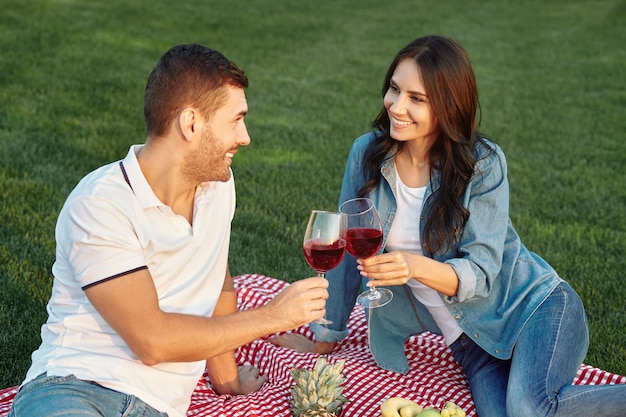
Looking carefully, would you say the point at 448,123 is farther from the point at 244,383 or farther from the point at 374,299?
the point at 244,383

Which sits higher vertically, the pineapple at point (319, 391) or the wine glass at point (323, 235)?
the wine glass at point (323, 235)

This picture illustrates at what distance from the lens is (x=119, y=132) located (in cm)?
886

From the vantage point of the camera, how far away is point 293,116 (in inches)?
407

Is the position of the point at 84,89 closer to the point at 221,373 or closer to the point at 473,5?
the point at 221,373

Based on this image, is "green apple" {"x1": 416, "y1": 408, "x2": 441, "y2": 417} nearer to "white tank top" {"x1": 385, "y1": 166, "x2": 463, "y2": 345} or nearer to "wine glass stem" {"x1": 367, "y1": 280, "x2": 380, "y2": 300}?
"wine glass stem" {"x1": 367, "y1": 280, "x2": 380, "y2": 300}

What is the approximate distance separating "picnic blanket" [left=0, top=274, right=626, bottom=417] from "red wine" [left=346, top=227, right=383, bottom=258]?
98 centimetres

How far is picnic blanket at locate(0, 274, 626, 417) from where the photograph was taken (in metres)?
4.16

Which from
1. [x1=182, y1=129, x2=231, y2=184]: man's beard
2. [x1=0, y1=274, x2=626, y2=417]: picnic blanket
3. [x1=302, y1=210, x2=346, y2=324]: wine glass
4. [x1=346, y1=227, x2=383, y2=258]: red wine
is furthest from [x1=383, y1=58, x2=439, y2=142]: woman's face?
[x1=0, y1=274, x2=626, y2=417]: picnic blanket

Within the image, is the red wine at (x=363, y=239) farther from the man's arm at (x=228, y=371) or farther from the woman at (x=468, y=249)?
the man's arm at (x=228, y=371)

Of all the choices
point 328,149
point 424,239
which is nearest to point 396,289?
point 424,239

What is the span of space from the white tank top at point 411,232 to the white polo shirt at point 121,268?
1.05m

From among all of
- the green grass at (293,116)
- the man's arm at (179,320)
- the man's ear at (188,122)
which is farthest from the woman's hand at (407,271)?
the green grass at (293,116)

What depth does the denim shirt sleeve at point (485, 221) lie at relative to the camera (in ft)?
13.4

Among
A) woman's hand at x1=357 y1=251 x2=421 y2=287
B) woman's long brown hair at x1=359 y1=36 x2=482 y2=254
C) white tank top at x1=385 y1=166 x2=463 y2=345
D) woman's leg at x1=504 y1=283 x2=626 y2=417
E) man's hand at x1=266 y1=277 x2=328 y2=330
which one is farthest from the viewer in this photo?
white tank top at x1=385 y1=166 x2=463 y2=345
